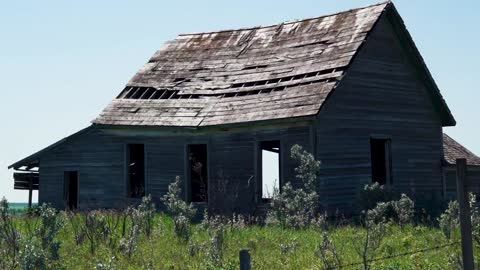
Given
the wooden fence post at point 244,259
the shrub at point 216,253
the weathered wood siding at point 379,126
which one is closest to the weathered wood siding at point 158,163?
the weathered wood siding at point 379,126

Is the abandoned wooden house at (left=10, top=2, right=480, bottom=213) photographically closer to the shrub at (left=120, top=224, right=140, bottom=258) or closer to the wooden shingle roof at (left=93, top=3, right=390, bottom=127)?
the wooden shingle roof at (left=93, top=3, right=390, bottom=127)

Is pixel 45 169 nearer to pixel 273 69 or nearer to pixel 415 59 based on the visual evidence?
pixel 273 69

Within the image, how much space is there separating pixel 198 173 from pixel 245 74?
3.04 metres

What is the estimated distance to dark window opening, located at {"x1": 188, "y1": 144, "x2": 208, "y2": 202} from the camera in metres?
23.5

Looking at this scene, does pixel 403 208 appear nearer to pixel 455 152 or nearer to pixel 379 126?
pixel 379 126

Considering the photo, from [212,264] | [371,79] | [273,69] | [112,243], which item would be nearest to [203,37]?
[273,69]

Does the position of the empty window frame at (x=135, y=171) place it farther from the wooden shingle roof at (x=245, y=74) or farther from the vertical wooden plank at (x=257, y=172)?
the vertical wooden plank at (x=257, y=172)

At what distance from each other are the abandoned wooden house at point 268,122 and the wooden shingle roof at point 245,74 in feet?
0.14

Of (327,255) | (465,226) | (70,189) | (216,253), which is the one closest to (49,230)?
(216,253)

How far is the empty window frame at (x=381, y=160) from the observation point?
76.7 ft

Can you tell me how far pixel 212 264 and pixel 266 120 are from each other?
31.3 ft

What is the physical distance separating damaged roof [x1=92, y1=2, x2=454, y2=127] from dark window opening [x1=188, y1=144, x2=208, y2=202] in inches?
46.4

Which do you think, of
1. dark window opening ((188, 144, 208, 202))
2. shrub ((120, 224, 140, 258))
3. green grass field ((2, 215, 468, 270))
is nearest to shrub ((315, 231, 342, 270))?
green grass field ((2, 215, 468, 270))

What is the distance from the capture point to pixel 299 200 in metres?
18.5
